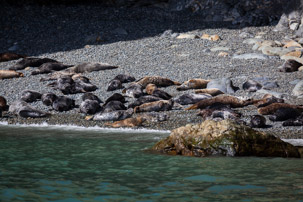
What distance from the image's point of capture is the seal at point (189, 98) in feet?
32.4

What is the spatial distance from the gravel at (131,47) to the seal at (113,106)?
22.0 inches

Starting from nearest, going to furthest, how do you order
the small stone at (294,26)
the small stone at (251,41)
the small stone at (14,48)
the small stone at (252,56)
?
1. the small stone at (252,56)
2. the small stone at (251,41)
3. the small stone at (14,48)
4. the small stone at (294,26)

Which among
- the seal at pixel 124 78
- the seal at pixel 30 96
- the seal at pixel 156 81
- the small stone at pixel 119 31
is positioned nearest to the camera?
the seal at pixel 30 96

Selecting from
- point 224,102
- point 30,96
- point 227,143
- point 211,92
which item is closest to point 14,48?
point 30,96

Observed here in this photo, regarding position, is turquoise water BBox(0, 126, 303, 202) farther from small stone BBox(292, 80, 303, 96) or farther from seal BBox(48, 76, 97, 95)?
small stone BBox(292, 80, 303, 96)

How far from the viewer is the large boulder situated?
5777 millimetres

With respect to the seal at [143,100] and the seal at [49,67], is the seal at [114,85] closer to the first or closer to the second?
the seal at [143,100]

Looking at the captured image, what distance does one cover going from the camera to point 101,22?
19.0 m

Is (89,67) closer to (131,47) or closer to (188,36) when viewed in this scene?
(131,47)

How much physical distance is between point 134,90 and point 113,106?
4.38 ft

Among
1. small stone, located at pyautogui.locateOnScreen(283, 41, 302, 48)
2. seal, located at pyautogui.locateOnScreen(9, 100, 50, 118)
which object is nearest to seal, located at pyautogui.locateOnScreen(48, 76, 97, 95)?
seal, located at pyautogui.locateOnScreen(9, 100, 50, 118)

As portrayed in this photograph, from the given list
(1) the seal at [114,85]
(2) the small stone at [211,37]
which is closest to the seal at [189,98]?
(1) the seal at [114,85]

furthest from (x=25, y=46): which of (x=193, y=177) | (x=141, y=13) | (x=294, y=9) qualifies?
(x=193, y=177)

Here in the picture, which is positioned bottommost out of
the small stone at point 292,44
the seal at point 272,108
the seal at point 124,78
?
the seal at point 272,108
